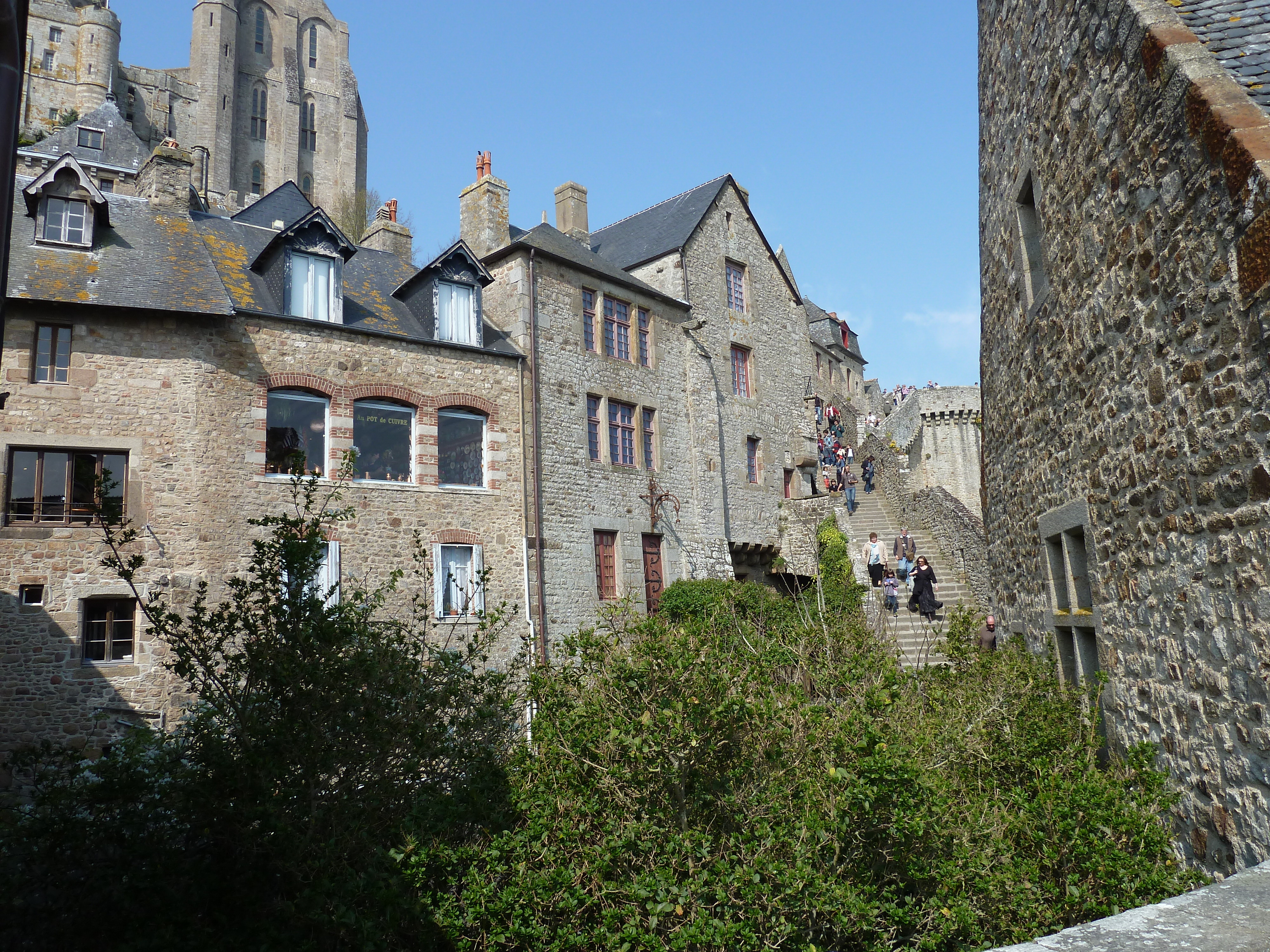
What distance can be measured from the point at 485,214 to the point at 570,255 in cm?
195

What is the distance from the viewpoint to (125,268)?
1352 centimetres

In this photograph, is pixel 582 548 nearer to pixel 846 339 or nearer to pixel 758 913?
pixel 758 913

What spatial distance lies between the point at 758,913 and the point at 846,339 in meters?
41.1

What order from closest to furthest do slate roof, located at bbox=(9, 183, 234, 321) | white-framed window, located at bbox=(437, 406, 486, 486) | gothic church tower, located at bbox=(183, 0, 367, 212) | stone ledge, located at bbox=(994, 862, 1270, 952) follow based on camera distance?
1. stone ledge, located at bbox=(994, 862, 1270, 952)
2. slate roof, located at bbox=(9, 183, 234, 321)
3. white-framed window, located at bbox=(437, 406, 486, 486)
4. gothic church tower, located at bbox=(183, 0, 367, 212)

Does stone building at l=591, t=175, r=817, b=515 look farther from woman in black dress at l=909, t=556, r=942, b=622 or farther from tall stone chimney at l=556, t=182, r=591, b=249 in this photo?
woman in black dress at l=909, t=556, r=942, b=622

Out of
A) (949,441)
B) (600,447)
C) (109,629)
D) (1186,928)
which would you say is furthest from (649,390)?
(949,441)

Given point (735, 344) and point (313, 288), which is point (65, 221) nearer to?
point (313, 288)

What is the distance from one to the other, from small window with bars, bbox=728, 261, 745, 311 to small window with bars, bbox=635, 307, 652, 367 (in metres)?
3.69

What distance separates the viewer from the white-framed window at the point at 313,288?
47.8 ft

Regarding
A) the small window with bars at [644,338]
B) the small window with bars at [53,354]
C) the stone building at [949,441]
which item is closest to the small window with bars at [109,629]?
the small window with bars at [53,354]

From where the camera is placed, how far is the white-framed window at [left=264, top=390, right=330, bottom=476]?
13.8 meters

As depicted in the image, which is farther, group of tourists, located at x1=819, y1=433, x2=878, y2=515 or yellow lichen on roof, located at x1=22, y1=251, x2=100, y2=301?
group of tourists, located at x1=819, y1=433, x2=878, y2=515

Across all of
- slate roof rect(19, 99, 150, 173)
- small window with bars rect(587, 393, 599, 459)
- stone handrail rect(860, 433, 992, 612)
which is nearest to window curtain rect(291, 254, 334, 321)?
small window with bars rect(587, 393, 599, 459)

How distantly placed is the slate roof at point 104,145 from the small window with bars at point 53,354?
2097cm
